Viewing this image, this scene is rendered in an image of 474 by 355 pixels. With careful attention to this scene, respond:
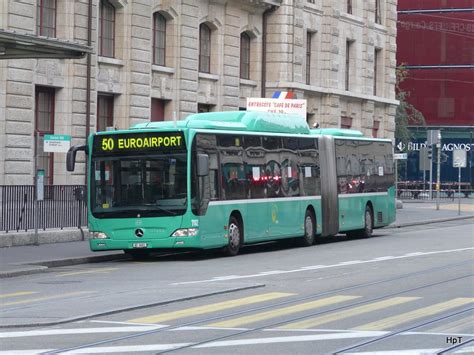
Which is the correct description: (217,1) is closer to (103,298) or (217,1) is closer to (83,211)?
(83,211)

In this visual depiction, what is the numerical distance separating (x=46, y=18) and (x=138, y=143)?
11914mm

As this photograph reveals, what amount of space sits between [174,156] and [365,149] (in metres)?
11.5

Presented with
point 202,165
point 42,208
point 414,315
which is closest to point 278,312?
point 414,315

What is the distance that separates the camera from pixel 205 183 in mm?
26781

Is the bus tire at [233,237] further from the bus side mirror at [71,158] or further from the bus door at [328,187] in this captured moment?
the bus door at [328,187]

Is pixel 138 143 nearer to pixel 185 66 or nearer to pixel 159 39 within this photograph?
pixel 159 39

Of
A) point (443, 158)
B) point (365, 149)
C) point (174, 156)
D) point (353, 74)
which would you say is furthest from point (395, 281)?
point (443, 158)

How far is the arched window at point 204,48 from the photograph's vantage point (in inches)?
1797

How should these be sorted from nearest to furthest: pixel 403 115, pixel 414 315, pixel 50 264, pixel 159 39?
pixel 414 315 → pixel 50 264 → pixel 159 39 → pixel 403 115

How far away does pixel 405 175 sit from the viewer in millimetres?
96812

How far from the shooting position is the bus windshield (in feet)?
86.6

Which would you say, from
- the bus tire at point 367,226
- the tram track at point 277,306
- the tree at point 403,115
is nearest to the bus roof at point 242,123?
the bus tire at point 367,226

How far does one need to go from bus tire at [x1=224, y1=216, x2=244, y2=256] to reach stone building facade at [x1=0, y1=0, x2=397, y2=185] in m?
5.18

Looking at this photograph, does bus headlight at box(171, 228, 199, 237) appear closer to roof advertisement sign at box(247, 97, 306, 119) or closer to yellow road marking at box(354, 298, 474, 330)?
yellow road marking at box(354, 298, 474, 330)
